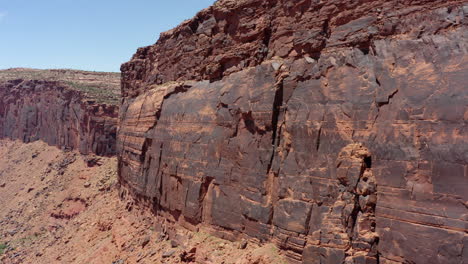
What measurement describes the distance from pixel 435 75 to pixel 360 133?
1676 mm

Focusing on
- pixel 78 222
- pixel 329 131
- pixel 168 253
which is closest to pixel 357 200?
pixel 329 131

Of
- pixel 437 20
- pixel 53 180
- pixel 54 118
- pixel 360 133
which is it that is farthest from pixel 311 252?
pixel 54 118

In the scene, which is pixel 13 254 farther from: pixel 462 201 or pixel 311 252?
pixel 462 201

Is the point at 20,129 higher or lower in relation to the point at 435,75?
lower

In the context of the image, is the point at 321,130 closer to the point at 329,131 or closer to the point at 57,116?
the point at 329,131

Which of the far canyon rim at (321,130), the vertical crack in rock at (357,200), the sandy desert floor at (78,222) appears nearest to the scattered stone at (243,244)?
the sandy desert floor at (78,222)

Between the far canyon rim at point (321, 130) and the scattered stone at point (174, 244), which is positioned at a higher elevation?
the far canyon rim at point (321, 130)

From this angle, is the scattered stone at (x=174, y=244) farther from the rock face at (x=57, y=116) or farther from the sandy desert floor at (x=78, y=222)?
the rock face at (x=57, y=116)

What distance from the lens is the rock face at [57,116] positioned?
30031 mm

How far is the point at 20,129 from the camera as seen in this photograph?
39.7 m

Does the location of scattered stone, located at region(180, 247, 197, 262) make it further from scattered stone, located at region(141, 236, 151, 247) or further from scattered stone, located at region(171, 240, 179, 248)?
scattered stone, located at region(141, 236, 151, 247)

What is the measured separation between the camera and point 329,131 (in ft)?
25.3

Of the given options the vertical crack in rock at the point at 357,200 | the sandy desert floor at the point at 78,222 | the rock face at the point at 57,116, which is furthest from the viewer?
the rock face at the point at 57,116

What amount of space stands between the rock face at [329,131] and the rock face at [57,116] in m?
19.1
